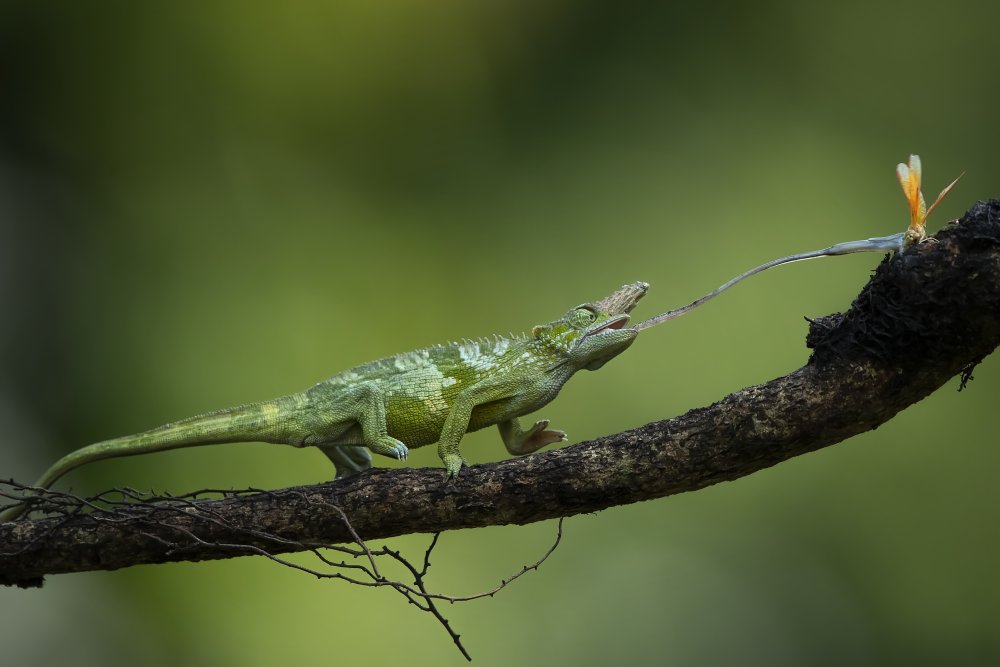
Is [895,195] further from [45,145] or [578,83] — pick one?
[45,145]

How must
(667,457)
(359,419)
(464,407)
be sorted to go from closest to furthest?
(667,457) → (464,407) → (359,419)

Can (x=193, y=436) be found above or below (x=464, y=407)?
above

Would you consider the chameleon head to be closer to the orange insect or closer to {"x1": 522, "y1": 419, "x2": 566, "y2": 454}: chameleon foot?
{"x1": 522, "y1": 419, "x2": 566, "y2": 454}: chameleon foot

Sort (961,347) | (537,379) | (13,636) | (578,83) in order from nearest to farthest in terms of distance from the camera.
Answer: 1. (961,347)
2. (537,379)
3. (13,636)
4. (578,83)

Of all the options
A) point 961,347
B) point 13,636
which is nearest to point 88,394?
point 13,636

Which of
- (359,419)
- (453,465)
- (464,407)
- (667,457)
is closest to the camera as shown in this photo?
(667,457)

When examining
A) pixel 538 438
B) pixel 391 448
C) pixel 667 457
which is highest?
pixel 391 448

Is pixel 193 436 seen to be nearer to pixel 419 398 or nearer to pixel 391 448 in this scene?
pixel 391 448

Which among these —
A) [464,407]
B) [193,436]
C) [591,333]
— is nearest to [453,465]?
[464,407]
